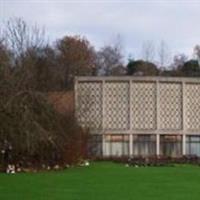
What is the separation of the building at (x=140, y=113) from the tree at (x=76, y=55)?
1537 cm

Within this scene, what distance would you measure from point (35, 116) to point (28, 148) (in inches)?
63.2

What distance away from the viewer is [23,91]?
3158cm

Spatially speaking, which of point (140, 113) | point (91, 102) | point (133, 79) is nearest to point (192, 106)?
point (140, 113)

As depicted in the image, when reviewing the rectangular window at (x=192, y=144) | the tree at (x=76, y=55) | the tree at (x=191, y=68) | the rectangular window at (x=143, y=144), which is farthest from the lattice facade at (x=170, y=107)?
the tree at (x=191, y=68)

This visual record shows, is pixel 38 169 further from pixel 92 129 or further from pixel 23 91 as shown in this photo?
pixel 92 129

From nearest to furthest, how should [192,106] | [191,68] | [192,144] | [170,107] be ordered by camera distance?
[170,107] → [192,106] → [192,144] → [191,68]

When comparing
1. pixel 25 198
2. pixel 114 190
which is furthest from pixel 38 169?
pixel 25 198

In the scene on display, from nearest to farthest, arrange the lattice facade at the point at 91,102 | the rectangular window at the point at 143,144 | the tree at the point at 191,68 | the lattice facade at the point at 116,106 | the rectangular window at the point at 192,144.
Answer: the lattice facade at the point at 91,102 → the lattice facade at the point at 116,106 → the rectangular window at the point at 143,144 → the rectangular window at the point at 192,144 → the tree at the point at 191,68

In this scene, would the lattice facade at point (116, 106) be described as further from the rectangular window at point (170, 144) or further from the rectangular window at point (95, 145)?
the rectangular window at point (170, 144)

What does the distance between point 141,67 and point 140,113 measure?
97.1 ft

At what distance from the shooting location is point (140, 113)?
187 ft

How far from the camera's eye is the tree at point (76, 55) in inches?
3007

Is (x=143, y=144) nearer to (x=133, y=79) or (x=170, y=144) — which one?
(x=170, y=144)

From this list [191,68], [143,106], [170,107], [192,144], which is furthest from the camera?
[191,68]
